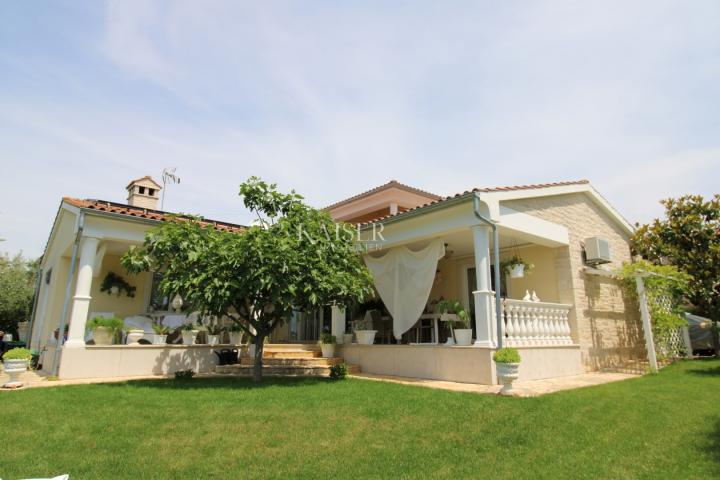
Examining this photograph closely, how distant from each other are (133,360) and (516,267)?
864 centimetres

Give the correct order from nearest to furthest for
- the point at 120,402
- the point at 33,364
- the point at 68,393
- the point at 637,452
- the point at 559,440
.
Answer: the point at 637,452, the point at 559,440, the point at 120,402, the point at 68,393, the point at 33,364

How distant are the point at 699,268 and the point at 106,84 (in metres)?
14.5

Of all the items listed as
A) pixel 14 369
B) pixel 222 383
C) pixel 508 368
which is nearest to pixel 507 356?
pixel 508 368

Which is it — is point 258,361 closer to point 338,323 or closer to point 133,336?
point 338,323

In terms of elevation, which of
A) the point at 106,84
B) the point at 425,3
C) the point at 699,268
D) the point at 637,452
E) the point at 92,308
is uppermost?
the point at 425,3

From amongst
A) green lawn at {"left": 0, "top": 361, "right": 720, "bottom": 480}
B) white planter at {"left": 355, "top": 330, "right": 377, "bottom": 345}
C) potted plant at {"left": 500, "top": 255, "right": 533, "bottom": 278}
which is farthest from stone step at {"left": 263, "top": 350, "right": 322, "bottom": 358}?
potted plant at {"left": 500, "top": 255, "right": 533, "bottom": 278}

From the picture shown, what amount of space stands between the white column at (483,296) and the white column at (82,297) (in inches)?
304

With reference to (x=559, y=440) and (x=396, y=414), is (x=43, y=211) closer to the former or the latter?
(x=396, y=414)

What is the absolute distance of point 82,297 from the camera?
338 inches

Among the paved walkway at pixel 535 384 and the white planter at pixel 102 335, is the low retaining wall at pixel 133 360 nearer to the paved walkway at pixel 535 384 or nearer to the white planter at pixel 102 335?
the white planter at pixel 102 335

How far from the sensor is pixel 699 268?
11.2 metres

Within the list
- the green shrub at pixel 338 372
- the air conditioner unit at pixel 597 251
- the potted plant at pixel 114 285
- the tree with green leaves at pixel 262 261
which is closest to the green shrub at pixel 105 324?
the tree with green leaves at pixel 262 261

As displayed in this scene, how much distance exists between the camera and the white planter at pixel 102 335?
8.95 m

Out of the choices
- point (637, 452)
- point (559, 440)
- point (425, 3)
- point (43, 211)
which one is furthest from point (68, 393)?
point (43, 211)
